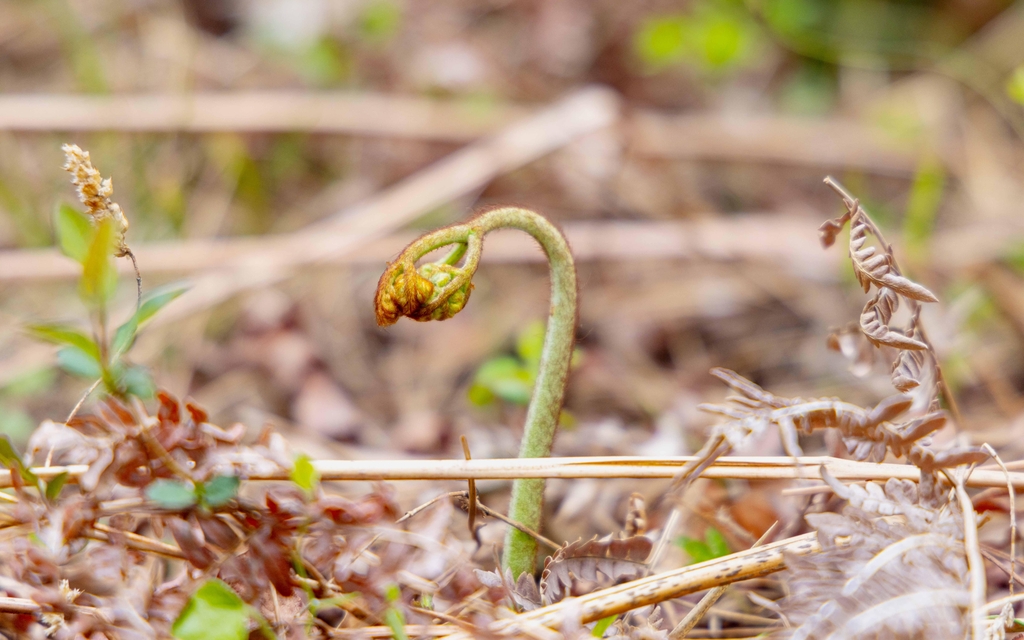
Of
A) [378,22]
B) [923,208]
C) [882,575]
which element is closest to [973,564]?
[882,575]

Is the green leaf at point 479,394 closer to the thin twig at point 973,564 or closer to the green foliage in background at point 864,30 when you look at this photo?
the thin twig at point 973,564

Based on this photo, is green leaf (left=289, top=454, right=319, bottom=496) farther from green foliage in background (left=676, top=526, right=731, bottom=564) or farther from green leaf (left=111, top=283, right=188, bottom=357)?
green foliage in background (left=676, top=526, right=731, bottom=564)

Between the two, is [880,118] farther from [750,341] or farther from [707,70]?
[750,341]

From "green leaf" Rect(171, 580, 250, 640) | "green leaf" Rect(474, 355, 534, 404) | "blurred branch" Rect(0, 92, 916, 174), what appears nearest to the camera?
"green leaf" Rect(171, 580, 250, 640)

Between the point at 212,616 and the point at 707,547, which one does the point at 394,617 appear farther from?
the point at 707,547

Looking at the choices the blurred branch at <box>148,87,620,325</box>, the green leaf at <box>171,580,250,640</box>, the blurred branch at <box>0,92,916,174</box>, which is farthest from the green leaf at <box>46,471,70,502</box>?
the blurred branch at <box>0,92,916,174</box>
